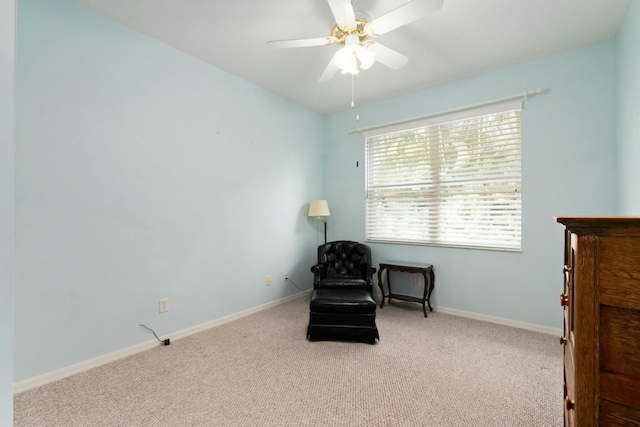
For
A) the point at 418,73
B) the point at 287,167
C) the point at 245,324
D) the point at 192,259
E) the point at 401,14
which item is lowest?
the point at 245,324

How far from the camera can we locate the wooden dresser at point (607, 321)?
71cm

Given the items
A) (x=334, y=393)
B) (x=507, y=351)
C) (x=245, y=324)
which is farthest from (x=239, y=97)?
(x=507, y=351)

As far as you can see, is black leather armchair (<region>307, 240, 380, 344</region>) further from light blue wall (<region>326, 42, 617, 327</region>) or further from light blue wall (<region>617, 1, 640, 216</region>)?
light blue wall (<region>617, 1, 640, 216</region>)

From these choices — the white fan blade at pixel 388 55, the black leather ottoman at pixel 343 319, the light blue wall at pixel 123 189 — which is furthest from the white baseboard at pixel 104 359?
the white fan blade at pixel 388 55

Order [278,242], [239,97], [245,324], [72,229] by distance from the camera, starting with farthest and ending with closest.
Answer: [278,242] → [239,97] → [245,324] → [72,229]

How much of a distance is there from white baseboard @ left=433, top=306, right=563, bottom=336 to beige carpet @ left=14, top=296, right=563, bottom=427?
0.48 feet

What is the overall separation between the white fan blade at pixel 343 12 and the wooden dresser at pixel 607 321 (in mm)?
1708

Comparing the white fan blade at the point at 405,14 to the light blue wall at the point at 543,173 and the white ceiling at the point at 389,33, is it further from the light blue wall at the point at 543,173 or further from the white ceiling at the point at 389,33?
the light blue wall at the point at 543,173

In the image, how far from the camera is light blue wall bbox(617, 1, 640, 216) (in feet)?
6.52

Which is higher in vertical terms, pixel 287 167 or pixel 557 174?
pixel 287 167

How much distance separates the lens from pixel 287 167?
154 inches

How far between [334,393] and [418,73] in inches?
126

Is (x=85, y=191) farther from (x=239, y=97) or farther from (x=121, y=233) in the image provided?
(x=239, y=97)

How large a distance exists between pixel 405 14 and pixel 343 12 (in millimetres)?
392
